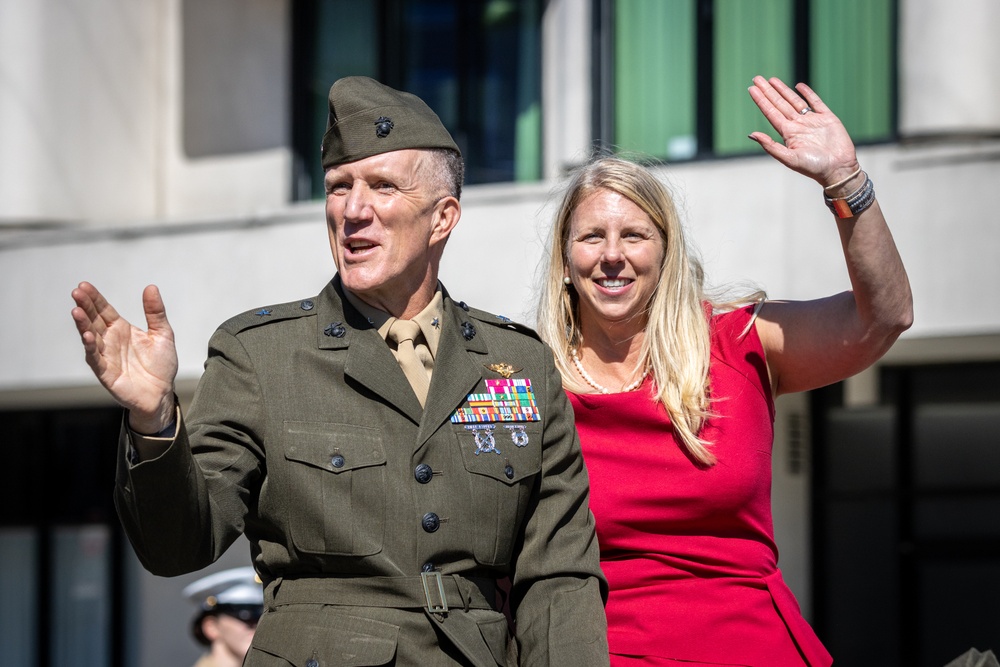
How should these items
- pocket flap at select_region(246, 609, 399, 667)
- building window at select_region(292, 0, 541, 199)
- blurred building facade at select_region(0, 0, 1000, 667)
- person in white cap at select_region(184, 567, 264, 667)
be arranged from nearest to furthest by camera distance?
pocket flap at select_region(246, 609, 399, 667), person in white cap at select_region(184, 567, 264, 667), blurred building facade at select_region(0, 0, 1000, 667), building window at select_region(292, 0, 541, 199)

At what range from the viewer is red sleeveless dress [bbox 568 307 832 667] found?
318cm

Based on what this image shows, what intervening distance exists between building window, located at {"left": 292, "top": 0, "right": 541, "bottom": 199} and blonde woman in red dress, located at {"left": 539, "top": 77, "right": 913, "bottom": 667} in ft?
21.4

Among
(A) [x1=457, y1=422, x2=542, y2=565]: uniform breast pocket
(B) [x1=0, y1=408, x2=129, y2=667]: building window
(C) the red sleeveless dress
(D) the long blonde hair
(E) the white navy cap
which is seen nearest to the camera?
(A) [x1=457, y1=422, x2=542, y2=565]: uniform breast pocket

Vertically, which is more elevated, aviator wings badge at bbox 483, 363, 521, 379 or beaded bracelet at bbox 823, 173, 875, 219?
beaded bracelet at bbox 823, 173, 875, 219

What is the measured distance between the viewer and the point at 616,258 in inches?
136

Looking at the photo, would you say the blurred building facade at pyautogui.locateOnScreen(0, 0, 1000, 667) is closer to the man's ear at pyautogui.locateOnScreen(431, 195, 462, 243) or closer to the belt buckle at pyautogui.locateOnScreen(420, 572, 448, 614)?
the man's ear at pyautogui.locateOnScreen(431, 195, 462, 243)

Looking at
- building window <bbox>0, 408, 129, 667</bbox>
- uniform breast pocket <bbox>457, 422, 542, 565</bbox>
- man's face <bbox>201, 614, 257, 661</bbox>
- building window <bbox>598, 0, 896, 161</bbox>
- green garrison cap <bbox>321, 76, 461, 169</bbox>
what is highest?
building window <bbox>598, 0, 896, 161</bbox>

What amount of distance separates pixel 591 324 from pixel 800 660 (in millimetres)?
972

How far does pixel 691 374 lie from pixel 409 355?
836 mm

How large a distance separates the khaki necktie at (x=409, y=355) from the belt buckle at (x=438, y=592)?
36 cm

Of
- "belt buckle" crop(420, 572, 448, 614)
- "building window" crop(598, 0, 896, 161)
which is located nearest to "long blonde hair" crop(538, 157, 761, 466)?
"belt buckle" crop(420, 572, 448, 614)

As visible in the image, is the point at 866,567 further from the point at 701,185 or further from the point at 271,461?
the point at 271,461

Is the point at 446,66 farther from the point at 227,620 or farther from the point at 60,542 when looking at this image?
the point at 227,620

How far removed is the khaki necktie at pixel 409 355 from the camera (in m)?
2.86
